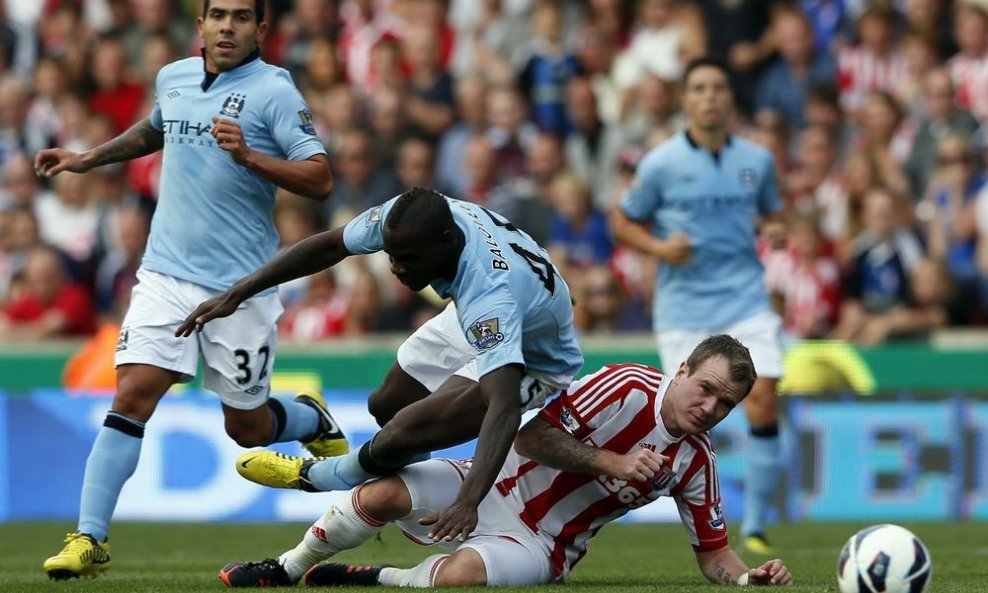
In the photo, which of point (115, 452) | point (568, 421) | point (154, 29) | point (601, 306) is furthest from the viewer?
point (154, 29)

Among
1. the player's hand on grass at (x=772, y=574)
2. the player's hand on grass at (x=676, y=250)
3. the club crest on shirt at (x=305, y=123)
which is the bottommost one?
the player's hand on grass at (x=772, y=574)

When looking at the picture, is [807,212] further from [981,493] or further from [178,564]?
[178,564]

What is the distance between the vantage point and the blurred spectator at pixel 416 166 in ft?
49.9

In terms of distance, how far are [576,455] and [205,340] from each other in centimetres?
209

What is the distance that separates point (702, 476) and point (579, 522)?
546 millimetres

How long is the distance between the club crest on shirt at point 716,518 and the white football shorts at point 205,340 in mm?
2276

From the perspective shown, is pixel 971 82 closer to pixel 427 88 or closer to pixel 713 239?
pixel 427 88

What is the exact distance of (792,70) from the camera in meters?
15.3

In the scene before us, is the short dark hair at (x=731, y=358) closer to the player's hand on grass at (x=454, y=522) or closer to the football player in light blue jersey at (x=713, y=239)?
the player's hand on grass at (x=454, y=522)

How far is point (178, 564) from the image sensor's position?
9070 millimetres

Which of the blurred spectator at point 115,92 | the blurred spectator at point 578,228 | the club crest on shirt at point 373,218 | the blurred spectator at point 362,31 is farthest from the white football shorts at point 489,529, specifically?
the blurred spectator at point 115,92

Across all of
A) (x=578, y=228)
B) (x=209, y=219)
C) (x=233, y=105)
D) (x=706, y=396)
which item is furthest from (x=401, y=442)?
(x=578, y=228)

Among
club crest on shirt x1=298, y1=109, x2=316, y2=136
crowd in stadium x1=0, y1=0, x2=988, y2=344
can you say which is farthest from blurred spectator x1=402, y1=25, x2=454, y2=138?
club crest on shirt x1=298, y1=109, x2=316, y2=136

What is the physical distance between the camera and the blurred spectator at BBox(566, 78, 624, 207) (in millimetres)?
15539
